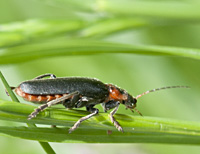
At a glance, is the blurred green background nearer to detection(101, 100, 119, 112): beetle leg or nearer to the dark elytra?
detection(101, 100, 119, 112): beetle leg

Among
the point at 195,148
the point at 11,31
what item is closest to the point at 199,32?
the point at 195,148

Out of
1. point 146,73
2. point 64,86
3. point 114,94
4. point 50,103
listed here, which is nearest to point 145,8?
point 114,94

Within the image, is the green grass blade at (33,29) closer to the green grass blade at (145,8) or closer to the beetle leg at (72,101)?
the green grass blade at (145,8)

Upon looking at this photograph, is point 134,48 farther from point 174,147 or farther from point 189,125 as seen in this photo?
point 174,147

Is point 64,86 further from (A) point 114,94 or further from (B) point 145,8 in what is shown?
(B) point 145,8

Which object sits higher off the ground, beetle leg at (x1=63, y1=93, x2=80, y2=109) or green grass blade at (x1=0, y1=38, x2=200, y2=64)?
green grass blade at (x1=0, y1=38, x2=200, y2=64)

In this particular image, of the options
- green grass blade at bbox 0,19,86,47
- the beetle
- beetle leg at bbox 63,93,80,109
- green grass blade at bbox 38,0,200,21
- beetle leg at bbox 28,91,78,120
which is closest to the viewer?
beetle leg at bbox 28,91,78,120

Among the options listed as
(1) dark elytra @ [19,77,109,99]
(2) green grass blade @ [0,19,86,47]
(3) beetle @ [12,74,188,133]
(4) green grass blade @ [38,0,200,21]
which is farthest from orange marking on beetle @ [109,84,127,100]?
(4) green grass blade @ [38,0,200,21]

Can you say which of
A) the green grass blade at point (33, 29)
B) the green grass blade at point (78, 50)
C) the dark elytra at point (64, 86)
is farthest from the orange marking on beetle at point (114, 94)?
the green grass blade at point (33, 29)

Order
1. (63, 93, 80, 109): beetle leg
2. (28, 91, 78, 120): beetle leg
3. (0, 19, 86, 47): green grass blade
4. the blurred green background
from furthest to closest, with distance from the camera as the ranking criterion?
the blurred green background < (0, 19, 86, 47): green grass blade < (63, 93, 80, 109): beetle leg < (28, 91, 78, 120): beetle leg
